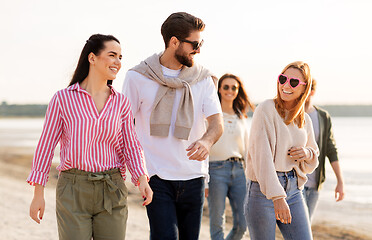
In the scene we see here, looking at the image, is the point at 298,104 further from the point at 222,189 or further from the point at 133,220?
the point at 133,220

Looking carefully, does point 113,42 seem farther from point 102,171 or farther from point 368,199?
point 368,199

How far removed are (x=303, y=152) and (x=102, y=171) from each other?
152cm

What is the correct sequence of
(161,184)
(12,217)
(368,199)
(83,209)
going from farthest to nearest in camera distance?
1. (368,199)
2. (12,217)
3. (161,184)
4. (83,209)

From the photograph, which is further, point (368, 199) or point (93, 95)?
point (368, 199)

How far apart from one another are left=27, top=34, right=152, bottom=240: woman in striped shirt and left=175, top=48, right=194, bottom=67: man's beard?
75 cm

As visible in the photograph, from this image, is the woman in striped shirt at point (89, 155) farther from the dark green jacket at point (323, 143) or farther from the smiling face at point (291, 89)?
the dark green jacket at point (323, 143)

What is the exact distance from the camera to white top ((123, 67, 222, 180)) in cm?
404

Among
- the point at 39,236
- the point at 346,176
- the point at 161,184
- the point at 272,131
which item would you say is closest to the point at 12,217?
the point at 39,236

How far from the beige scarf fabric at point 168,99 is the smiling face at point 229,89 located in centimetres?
244

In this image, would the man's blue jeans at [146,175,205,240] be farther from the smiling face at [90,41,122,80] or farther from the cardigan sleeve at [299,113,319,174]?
the smiling face at [90,41,122,80]

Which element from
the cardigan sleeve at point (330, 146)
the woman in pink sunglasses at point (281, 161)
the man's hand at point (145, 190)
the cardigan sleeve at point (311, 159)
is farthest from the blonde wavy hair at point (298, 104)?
the cardigan sleeve at point (330, 146)

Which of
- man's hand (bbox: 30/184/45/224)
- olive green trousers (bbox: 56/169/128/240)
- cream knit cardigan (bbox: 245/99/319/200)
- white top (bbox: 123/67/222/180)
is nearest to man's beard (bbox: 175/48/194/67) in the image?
white top (bbox: 123/67/222/180)

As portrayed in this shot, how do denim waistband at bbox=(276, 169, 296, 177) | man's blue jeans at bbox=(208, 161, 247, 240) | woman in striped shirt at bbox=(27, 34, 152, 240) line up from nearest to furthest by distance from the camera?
1. woman in striped shirt at bbox=(27, 34, 152, 240)
2. denim waistband at bbox=(276, 169, 296, 177)
3. man's blue jeans at bbox=(208, 161, 247, 240)

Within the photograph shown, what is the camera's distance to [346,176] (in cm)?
1803
